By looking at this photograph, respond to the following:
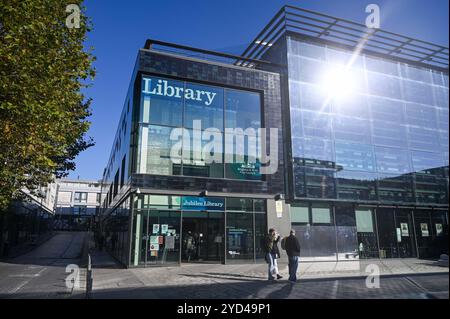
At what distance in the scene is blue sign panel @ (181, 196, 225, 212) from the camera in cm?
1788

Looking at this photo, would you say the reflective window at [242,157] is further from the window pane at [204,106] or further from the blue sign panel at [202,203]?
the blue sign panel at [202,203]

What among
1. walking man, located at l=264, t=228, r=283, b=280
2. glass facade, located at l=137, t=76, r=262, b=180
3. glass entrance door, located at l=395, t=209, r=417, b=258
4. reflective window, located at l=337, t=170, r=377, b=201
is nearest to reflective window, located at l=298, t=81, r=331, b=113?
glass facade, located at l=137, t=76, r=262, b=180

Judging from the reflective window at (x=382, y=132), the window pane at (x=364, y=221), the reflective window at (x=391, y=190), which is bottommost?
the window pane at (x=364, y=221)

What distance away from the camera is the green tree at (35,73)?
9.68 meters

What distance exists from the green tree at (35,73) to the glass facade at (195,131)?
18.6ft

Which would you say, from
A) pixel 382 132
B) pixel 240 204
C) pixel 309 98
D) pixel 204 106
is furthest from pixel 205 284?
pixel 382 132

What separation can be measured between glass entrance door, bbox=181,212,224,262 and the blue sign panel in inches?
12.6

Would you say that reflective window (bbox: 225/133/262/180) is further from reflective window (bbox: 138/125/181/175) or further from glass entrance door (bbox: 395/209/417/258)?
glass entrance door (bbox: 395/209/417/258)

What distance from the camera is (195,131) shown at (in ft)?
61.7

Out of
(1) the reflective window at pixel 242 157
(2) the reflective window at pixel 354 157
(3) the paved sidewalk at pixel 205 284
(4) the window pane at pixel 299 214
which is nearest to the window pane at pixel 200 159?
(1) the reflective window at pixel 242 157

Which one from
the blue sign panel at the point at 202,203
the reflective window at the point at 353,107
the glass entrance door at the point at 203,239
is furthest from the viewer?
the reflective window at the point at 353,107

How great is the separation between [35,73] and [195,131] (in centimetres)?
926

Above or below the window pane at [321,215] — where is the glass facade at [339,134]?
above
